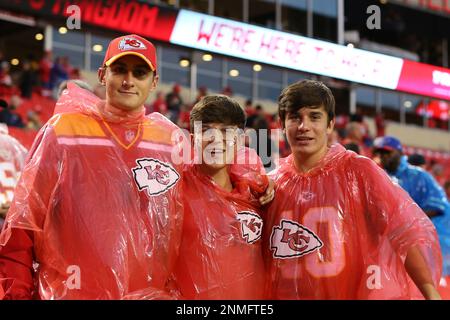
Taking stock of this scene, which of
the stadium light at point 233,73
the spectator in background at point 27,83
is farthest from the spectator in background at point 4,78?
the stadium light at point 233,73

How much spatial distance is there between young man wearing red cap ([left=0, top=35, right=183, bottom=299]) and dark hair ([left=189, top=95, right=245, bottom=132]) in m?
0.26

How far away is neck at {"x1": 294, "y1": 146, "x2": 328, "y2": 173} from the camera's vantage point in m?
3.15

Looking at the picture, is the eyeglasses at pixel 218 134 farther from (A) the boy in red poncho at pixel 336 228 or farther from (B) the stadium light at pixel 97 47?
(B) the stadium light at pixel 97 47

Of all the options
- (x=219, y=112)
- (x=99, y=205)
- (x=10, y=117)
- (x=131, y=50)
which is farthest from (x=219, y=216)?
(x=10, y=117)

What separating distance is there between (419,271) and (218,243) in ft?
2.61

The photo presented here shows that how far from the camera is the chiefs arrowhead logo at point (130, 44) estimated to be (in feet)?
9.70

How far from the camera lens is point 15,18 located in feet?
43.6

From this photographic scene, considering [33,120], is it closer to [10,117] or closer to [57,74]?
[10,117]

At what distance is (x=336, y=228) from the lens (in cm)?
299

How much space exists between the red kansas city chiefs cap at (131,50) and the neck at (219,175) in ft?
1.57

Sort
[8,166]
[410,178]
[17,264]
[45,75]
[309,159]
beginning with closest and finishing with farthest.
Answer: [17,264]
[309,159]
[8,166]
[410,178]
[45,75]

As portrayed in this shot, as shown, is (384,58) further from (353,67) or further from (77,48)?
(77,48)

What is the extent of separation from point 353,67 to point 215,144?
28.3 feet
